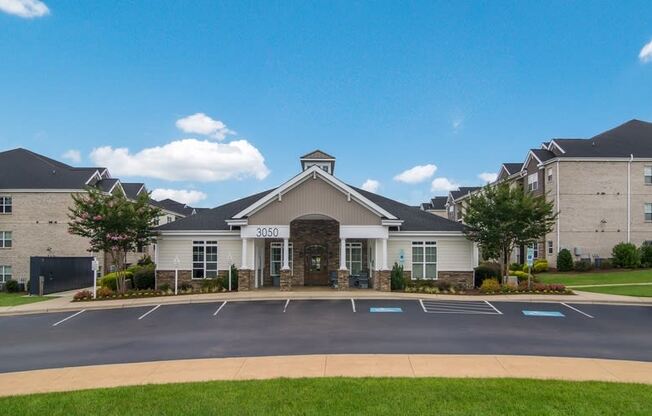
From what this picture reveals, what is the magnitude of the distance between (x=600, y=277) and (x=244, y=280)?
23233mm

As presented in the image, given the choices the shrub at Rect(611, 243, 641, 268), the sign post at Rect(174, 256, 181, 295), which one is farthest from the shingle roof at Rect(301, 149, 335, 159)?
the shrub at Rect(611, 243, 641, 268)

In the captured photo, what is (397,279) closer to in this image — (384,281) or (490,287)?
(384,281)

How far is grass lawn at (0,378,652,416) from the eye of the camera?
720 cm

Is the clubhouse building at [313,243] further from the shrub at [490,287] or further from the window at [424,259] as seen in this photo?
the shrub at [490,287]

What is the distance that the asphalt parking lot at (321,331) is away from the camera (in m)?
11.6

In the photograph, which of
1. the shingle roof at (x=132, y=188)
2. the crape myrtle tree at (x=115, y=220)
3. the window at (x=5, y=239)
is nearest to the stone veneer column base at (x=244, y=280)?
the crape myrtle tree at (x=115, y=220)

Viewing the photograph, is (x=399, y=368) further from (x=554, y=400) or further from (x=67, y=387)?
(x=67, y=387)

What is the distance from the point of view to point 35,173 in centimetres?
3722

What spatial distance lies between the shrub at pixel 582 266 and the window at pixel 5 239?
144 feet

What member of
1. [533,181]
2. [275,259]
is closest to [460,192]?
[533,181]

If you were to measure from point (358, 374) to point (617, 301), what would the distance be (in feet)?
53.6

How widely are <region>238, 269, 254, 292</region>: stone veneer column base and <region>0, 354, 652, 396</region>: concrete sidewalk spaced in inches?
554

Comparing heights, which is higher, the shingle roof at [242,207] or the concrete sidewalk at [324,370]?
the shingle roof at [242,207]

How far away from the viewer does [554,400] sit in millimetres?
7609
